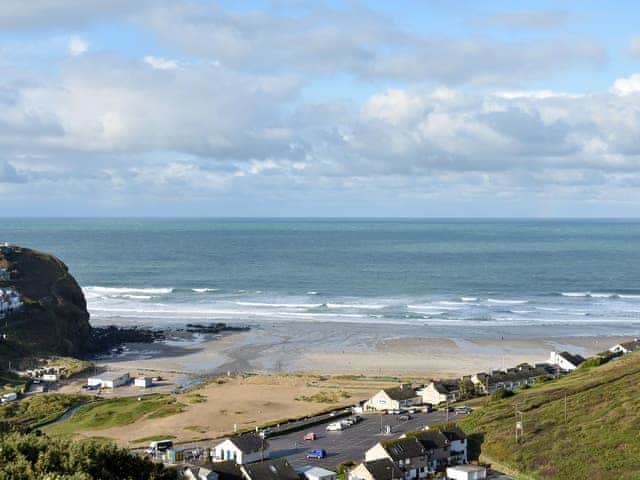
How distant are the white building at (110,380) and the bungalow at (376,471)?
32.1 metres

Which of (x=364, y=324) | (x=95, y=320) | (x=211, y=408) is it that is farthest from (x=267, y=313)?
(x=211, y=408)

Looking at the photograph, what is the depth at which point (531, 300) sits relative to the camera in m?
108

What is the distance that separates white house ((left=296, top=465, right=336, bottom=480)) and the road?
5.79 ft

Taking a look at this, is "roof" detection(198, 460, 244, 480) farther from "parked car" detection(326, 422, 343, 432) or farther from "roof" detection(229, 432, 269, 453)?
"parked car" detection(326, 422, 343, 432)

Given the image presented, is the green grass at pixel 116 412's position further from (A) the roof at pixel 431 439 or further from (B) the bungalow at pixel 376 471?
(B) the bungalow at pixel 376 471

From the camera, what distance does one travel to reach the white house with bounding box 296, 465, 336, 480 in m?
33.5

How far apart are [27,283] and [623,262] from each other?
421ft

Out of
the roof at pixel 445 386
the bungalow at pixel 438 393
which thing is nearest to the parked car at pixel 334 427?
the bungalow at pixel 438 393

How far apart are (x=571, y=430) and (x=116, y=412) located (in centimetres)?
3100

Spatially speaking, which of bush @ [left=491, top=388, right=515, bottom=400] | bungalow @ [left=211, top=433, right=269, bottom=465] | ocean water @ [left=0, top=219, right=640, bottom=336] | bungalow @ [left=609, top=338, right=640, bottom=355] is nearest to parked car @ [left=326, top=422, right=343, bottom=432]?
bungalow @ [left=211, top=433, right=269, bottom=465]

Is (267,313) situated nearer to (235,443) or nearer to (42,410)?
(42,410)

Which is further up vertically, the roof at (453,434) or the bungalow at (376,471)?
the roof at (453,434)

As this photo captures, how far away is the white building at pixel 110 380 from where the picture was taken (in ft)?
197

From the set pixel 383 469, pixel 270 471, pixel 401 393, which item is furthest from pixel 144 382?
pixel 383 469
